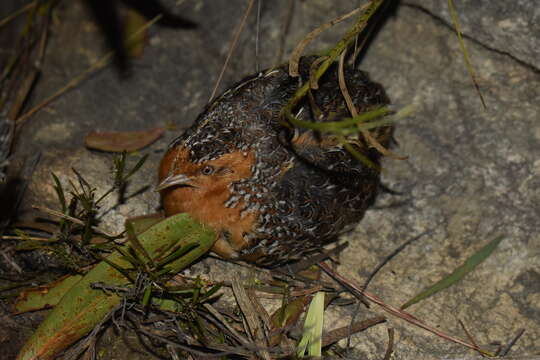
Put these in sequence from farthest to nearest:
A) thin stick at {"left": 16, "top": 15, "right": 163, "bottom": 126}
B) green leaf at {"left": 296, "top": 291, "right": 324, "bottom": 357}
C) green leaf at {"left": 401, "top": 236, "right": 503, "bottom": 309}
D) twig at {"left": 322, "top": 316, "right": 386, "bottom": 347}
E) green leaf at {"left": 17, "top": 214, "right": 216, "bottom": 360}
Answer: thin stick at {"left": 16, "top": 15, "right": 163, "bottom": 126}
green leaf at {"left": 401, "top": 236, "right": 503, "bottom": 309}
twig at {"left": 322, "top": 316, "right": 386, "bottom": 347}
green leaf at {"left": 296, "top": 291, "right": 324, "bottom": 357}
green leaf at {"left": 17, "top": 214, "right": 216, "bottom": 360}

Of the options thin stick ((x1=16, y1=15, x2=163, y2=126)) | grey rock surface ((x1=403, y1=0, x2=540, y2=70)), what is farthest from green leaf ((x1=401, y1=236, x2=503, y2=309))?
thin stick ((x1=16, y1=15, x2=163, y2=126))

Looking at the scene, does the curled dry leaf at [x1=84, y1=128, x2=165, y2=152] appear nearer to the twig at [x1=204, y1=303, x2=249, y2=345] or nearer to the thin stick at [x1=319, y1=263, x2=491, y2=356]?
the twig at [x1=204, y1=303, x2=249, y2=345]

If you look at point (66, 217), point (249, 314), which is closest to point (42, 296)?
point (66, 217)

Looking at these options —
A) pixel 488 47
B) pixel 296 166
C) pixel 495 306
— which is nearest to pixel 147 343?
pixel 296 166

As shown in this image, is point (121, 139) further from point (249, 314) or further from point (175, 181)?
point (249, 314)

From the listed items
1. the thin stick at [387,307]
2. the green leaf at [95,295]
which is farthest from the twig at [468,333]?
the green leaf at [95,295]

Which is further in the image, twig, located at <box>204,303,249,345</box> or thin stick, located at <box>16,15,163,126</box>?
thin stick, located at <box>16,15,163,126</box>
